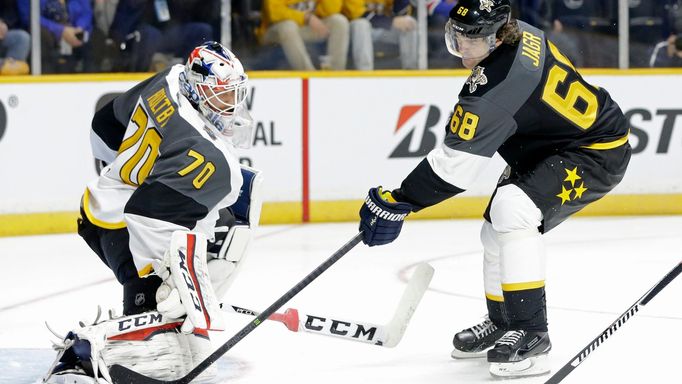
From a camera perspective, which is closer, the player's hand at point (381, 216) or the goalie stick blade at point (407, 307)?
the player's hand at point (381, 216)

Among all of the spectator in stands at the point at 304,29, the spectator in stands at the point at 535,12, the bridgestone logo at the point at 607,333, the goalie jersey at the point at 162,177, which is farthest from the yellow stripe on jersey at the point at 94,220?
the spectator in stands at the point at 535,12

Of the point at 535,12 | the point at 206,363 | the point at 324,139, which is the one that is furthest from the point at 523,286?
the point at 535,12

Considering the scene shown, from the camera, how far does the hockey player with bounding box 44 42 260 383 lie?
3260 mm

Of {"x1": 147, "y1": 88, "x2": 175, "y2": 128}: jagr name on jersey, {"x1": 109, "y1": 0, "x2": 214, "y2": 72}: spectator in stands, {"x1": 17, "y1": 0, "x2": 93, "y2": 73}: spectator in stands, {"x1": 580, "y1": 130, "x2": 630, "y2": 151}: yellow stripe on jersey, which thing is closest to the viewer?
{"x1": 147, "y1": 88, "x2": 175, "y2": 128}: jagr name on jersey

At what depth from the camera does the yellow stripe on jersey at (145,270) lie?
3387 mm

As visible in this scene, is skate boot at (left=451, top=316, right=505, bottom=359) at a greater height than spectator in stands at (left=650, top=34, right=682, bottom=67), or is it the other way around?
spectator in stands at (left=650, top=34, right=682, bottom=67)

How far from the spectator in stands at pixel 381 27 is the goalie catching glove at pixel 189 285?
A: 3.73m

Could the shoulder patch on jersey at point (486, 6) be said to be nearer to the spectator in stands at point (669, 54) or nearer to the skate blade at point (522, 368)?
the skate blade at point (522, 368)

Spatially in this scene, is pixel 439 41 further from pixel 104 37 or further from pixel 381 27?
pixel 104 37

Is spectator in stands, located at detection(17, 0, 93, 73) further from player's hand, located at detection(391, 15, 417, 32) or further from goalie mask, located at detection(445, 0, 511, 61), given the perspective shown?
goalie mask, located at detection(445, 0, 511, 61)

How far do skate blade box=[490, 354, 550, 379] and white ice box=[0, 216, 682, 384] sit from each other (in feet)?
0.11

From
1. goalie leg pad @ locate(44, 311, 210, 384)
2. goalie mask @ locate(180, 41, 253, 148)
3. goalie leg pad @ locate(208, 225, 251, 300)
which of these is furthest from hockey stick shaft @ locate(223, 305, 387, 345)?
goalie mask @ locate(180, 41, 253, 148)

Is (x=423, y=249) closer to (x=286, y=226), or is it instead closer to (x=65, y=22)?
(x=286, y=226)

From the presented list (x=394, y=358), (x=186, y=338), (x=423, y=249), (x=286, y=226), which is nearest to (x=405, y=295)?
(x=394, y=358)
